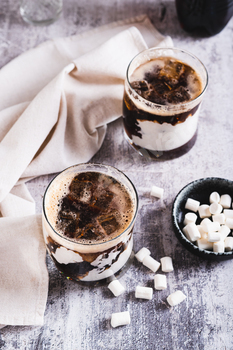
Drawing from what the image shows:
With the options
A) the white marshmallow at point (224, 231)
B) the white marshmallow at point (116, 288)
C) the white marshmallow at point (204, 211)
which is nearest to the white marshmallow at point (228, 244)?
the white marshmallow at point (224, 231)

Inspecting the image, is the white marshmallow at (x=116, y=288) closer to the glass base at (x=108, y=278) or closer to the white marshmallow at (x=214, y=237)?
the glass base at (x=108, y=278)

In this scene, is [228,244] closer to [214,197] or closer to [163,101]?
[214,197]

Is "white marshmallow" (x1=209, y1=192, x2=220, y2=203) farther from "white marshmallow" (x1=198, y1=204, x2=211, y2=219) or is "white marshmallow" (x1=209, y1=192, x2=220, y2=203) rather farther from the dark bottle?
the dark bottle

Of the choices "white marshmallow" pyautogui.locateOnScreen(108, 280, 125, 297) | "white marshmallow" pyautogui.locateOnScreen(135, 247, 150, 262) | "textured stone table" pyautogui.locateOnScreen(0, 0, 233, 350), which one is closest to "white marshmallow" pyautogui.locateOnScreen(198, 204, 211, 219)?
"textured stone table" pyautogui.locateOnScreen(0, 0, 233, 350)

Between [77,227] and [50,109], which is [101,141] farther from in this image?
[77,227]

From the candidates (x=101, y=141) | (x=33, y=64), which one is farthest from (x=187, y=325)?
(x=33, y=64)

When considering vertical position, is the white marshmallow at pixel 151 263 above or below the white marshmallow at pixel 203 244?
below

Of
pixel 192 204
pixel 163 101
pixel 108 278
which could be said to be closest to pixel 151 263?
pixel 108 278
